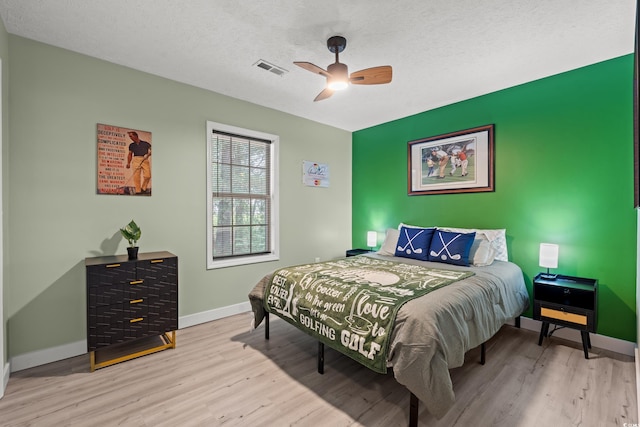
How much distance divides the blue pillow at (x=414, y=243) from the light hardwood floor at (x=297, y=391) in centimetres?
112

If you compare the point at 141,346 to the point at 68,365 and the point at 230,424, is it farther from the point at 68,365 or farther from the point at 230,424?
the point at 230,424

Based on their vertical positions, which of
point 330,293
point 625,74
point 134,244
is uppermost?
point 625,74

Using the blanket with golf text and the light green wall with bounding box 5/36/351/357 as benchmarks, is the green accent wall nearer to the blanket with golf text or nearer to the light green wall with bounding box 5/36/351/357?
the blanket with golf text

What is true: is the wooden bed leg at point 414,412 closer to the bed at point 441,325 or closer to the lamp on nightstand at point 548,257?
the bed at point 441,325

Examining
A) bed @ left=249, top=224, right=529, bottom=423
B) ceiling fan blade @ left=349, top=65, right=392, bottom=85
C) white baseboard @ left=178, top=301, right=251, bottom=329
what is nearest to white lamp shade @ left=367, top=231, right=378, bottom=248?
bed @ left=249, top=224, right=529, bottom=423

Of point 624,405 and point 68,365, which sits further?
point 68,365

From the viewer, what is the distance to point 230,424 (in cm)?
175

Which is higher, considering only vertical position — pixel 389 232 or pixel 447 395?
pixel 389 232

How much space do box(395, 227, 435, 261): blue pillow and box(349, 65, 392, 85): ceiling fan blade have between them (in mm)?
1833

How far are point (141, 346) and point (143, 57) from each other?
106 inches

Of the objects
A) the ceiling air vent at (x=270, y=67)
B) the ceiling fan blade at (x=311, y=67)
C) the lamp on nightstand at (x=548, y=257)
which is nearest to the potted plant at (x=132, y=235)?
the ceiling air vent at (x=270, y=67)

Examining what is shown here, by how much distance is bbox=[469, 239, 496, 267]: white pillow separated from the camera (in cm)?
302

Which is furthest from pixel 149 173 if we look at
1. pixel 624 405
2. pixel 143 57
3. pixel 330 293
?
pixel 624 405

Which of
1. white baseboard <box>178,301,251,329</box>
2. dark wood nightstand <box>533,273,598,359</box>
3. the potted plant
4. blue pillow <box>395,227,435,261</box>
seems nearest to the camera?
Result: dark wood nightstand <box>533,273,598,359</box>
